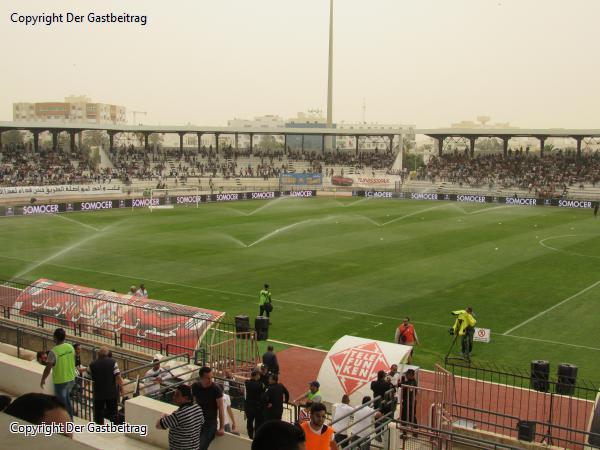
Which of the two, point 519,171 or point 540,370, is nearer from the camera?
point 540,370

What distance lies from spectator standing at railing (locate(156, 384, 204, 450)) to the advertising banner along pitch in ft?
22.3

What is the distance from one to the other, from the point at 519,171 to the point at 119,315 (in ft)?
288

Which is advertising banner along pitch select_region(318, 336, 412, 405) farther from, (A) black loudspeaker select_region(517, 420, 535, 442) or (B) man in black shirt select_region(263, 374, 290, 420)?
(B) man in black shirt select_region(263, 374, 290, 420)

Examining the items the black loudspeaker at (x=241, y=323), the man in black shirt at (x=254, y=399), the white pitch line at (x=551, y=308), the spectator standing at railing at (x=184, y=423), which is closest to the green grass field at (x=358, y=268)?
the white pitch line at (x=551, y=308)

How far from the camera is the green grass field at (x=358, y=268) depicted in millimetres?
24672

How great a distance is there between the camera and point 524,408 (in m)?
16.6

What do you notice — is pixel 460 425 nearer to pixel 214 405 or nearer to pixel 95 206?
pixel 214 405

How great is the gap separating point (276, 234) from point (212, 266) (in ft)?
45.0

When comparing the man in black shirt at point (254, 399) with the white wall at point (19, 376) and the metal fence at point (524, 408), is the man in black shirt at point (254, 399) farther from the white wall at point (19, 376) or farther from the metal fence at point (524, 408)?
the metal fence at point (524, 408)

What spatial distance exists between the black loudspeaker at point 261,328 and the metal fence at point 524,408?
695cm

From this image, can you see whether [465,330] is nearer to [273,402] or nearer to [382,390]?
[382,390]

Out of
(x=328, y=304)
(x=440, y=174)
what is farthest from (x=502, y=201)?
(x=328, y=304)

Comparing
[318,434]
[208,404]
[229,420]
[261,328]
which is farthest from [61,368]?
[261,328]

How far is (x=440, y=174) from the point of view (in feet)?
339
